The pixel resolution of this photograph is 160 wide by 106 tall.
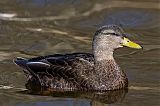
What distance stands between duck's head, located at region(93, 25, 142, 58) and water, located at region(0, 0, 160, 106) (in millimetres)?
549

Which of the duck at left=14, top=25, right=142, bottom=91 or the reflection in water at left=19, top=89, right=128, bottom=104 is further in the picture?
the duck at left=14, top=25, right=142, bottom=91

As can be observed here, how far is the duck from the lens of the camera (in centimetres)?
1139

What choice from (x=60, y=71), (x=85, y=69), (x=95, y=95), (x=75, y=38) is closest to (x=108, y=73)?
(x=85, y=69)

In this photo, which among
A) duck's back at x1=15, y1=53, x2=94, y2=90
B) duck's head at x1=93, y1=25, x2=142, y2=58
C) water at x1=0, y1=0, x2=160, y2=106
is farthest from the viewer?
duck's head at x1=93, y1=25, x2=142, y2=58

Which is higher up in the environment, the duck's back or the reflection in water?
the duck's back

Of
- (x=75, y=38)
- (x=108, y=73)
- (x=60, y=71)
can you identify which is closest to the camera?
(x=60, y=71)

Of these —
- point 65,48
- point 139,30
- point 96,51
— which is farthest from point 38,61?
point 139,30

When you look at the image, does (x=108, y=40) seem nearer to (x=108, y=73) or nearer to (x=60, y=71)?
(x=108, y=73)

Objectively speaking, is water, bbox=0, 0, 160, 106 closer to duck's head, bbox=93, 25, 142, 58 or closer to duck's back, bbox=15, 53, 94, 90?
duck's back, bbox=15, 53, 94, 90

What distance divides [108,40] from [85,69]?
0.54m


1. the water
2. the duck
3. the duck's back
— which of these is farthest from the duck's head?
the water

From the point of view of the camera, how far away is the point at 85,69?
11.4 m

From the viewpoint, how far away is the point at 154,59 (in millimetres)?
12609

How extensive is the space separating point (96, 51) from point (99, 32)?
10.4 inches
